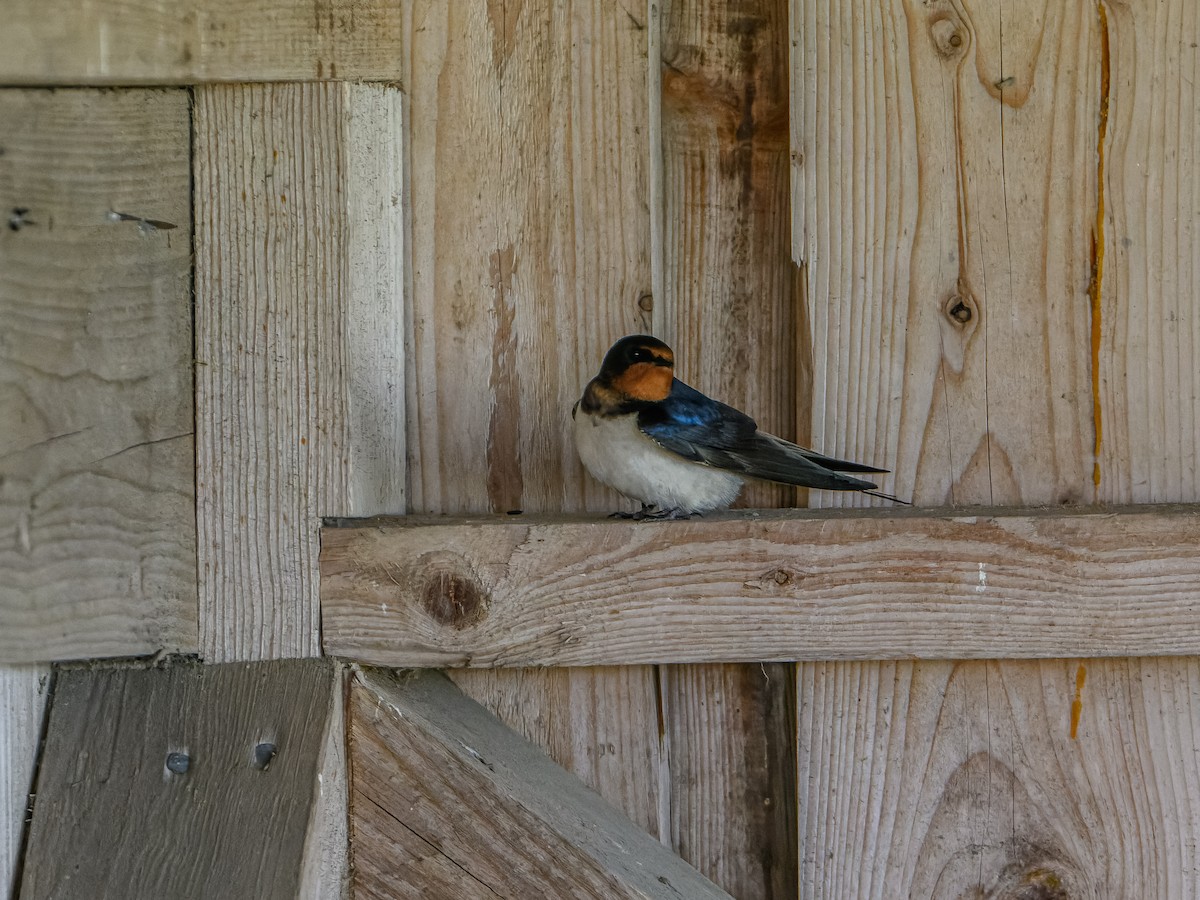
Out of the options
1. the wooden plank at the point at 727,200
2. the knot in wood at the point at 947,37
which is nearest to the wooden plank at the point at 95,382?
the wooden plank at the point at 727,200

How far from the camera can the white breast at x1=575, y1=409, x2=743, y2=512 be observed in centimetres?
167

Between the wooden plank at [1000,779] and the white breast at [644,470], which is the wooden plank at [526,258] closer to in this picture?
the white breast at [644,470]

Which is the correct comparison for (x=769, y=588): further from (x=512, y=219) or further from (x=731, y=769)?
(x=512, y=219)

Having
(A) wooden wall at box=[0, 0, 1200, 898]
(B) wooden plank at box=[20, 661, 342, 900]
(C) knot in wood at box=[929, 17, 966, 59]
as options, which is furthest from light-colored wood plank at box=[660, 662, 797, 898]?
(C) knot in wood at box=[929, 17, 966, 59]

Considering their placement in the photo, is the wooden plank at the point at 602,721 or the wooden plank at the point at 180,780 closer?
the wooden plank at the point at 180,780

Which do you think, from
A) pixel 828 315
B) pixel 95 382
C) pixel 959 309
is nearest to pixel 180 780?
pixel 95 382

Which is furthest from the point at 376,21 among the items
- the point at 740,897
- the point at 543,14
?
the point at 740,897

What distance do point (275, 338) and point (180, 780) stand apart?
1.84 ft

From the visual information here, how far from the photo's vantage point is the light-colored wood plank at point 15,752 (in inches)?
52.8

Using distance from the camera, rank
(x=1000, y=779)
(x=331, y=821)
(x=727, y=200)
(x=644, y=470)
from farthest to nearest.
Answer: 1. (x=644, y=470)
2. (x=727, y=200)
3. (x=1000, y=779)
4. (x=331, y=821)

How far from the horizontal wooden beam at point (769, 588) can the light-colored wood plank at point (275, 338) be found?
73 mm

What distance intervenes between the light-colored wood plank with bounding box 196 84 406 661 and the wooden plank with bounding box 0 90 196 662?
0.04m

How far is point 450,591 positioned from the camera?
1402 millimetres

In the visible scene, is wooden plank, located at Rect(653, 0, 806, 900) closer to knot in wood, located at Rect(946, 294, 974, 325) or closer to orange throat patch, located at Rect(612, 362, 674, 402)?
orange throat patch, located at Rect(612, 362, 674, 402)
